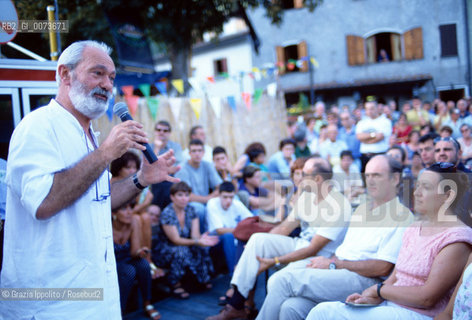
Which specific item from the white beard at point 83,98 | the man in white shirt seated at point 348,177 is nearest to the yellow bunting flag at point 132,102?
the man in white shirt seated at point 348,177

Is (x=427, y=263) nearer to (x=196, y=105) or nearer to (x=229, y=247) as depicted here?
(x=229, y=247)

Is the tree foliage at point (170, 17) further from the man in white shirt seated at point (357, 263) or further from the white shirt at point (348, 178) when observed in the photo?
the man in white shirt seated at point (357, 263)

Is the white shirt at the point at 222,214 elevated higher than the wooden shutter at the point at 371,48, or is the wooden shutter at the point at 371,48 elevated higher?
the wooden shutter at the point at 371,48

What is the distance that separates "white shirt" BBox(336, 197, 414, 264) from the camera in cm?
272

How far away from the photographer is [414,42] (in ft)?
19.5

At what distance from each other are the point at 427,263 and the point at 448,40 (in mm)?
3754

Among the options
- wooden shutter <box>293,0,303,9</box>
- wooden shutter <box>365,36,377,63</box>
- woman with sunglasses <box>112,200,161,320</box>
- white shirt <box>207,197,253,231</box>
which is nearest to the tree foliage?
wooden shutter <box>293,0,303,9</box>

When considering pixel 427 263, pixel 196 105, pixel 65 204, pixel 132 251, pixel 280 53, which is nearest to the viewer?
pixel 65 204

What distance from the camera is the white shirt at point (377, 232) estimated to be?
2725 millimetres

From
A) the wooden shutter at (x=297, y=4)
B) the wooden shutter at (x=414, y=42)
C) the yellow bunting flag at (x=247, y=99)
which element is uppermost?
the wooden shutter at (x=297, y=4)

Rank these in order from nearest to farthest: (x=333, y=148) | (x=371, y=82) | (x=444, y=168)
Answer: (x=444, y=168) → (x=333, y=148) → (x=371, y=82)

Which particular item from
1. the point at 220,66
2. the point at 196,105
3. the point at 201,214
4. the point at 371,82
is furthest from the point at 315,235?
the point at 220,66

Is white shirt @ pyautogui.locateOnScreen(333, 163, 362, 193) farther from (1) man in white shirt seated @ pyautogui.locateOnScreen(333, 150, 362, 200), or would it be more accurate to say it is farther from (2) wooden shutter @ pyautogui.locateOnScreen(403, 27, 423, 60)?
(2) wooden shutter @ pyautogui.locateOnScreen(403, 27, 423, 60)

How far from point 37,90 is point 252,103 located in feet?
24.2
